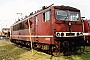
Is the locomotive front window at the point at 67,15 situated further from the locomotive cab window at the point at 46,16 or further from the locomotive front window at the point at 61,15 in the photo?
the locomotive cab window at the point at 46,16

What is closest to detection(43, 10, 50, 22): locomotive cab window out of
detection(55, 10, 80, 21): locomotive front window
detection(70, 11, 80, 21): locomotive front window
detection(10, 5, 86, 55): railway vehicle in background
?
detection(10, 5, 86, 55): railway vehicle in background

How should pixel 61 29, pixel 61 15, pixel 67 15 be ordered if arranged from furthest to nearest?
1. pixel 67 15
2. pixel 61 15
3. pixel 61 29

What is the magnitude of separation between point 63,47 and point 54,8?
272 centimetres

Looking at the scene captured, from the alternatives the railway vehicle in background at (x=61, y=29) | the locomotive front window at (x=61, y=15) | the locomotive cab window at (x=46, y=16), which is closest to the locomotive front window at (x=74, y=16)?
the railway vehicle in background at (x=61, y=29)

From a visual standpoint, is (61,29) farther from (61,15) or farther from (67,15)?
(67,15)

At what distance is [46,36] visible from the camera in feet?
43.3

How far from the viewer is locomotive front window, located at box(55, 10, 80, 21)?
1273cm

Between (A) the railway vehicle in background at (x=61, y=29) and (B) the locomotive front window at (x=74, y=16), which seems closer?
(A) the railway vehicle in background at (x=61, y=29)

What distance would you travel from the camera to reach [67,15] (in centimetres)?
1315

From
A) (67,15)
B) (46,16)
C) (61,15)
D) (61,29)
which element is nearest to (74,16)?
(67,15)

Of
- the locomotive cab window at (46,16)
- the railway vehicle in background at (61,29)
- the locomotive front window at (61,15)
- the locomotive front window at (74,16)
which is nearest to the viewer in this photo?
the railway vehicle in background at (61,29)

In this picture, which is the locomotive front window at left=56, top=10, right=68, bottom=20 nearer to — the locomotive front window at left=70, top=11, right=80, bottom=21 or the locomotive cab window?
the locomotive front window at left=70, top=11, right=80, bottom=21

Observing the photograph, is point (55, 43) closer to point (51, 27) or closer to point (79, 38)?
point (51, 27)

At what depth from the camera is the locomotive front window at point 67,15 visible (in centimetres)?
1273
